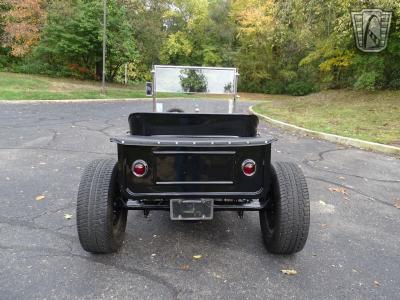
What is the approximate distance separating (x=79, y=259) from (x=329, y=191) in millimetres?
3625

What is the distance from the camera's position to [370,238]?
150 inches

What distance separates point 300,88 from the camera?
36344 mm

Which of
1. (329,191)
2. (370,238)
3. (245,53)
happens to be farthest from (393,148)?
(245,53)

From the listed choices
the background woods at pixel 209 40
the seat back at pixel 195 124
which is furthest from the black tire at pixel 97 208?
the background woods at pixel 209 40

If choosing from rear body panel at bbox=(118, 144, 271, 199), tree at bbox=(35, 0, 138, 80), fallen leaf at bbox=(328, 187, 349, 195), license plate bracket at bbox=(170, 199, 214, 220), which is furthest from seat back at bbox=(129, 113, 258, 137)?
tree at bbox=(35, 0, 138, 80)

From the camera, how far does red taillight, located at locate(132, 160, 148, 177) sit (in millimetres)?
2879

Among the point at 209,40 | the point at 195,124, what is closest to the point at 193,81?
the point at 195,124

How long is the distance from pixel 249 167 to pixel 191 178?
1.57ft

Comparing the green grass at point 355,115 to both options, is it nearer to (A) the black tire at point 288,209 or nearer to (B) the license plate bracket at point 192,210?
(A) the black tire at point 288,209

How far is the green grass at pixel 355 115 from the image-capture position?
10.1m

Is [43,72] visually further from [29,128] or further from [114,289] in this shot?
[114,289]

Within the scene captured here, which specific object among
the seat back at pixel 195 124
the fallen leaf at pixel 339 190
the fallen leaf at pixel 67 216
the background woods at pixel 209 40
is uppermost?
the background woods at pixel 209 40

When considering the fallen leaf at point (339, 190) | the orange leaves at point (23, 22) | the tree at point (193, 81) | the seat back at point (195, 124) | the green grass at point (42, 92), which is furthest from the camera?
the orange leaves at point (23, 22)

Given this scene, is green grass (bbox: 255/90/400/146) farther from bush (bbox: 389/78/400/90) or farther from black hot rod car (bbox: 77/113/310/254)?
black hot rod car (bbox: 77/113/310/254)
